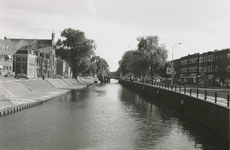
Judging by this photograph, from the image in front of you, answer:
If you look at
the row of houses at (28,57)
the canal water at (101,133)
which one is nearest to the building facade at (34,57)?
the row of houses at (28,57)

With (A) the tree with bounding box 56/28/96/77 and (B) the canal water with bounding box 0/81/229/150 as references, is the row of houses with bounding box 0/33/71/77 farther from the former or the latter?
(B) the canal water with bounding box 0/81/229/150

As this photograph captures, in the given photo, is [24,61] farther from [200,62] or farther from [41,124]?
[41,124]

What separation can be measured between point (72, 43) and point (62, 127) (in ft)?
227

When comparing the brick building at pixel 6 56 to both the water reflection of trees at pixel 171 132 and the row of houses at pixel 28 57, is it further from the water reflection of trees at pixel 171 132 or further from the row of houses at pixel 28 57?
the water reflection of trees at pixel 171 132

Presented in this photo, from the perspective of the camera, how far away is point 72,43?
291ft

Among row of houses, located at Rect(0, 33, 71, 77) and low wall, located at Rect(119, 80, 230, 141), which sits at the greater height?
row of houses, located at Rect(0, 33, 71, 77)

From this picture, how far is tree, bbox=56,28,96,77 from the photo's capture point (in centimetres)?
8844

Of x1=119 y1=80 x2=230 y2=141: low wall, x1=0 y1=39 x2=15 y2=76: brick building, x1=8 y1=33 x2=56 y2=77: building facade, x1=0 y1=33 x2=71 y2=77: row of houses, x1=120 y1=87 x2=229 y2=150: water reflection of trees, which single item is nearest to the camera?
x1=120 y1=87 x2=229 y2=150: water reflection of trees

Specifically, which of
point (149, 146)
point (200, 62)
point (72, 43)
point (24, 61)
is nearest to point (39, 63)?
point (24, 61)

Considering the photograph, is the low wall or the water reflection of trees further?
the low wall

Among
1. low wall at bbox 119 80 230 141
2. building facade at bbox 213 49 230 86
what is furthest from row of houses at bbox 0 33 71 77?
low wall at bbox 119 80 230 141

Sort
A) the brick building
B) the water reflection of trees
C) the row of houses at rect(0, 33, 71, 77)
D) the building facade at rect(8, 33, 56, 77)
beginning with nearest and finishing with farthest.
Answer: the water reflection of trees < the brick building < the row of houses at rect(0, 33, 71, 77) < the building facade at rect(8, 33, 56, 77)

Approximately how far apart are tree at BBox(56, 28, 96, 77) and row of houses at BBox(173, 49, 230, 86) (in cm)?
3838

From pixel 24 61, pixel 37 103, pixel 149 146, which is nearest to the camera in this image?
pixel 149 146
